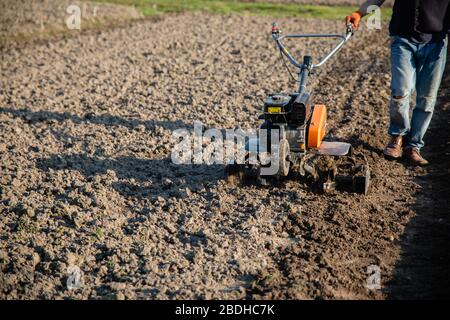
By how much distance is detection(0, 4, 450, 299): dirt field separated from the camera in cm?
429

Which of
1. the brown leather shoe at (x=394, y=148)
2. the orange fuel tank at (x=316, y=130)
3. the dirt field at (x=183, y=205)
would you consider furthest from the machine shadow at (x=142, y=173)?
the brown leather shoe at (x=394, y=148)

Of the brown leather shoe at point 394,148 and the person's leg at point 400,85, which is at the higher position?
the person's leg at point 400,85

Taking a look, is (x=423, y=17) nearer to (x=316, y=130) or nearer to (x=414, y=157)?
(x=414, y=157)

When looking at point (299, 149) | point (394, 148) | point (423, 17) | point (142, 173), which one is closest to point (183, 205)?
point (142, 173)

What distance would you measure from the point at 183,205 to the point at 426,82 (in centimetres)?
266

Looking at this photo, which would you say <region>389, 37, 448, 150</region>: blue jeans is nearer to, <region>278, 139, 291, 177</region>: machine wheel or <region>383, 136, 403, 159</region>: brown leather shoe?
<region>383, 136, 403, 159</region>: brown leather shoe

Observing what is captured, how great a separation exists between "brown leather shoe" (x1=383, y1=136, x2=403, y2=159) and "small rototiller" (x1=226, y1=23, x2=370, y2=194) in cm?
60

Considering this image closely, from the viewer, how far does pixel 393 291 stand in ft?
13.6

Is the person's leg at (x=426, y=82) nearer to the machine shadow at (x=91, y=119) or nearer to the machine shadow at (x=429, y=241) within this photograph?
the machine shadow at (x=429, y=241)

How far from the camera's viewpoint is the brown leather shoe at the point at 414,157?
242 inches

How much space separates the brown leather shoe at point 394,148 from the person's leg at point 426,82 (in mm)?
115

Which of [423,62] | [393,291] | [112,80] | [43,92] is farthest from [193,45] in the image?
[393,291]

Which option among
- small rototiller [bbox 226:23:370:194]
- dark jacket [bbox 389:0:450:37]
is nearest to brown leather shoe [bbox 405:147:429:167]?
small rototiller [bbox 226:23:370:194]
